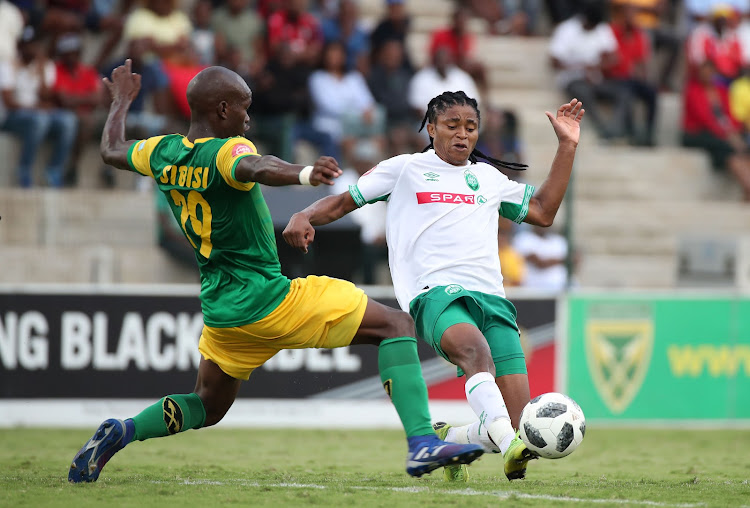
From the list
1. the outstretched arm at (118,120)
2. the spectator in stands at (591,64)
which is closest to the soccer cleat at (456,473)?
the outstretched arm at (118,120)

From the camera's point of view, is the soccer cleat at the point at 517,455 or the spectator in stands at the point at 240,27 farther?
the spectator in stands at the point at 240,27

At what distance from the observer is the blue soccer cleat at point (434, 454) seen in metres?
5.55

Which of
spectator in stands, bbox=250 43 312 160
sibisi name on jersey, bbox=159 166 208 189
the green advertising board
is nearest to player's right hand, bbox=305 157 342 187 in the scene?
sibisi name on jersey, bbox=159 166 208 189

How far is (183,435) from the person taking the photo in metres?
10.9

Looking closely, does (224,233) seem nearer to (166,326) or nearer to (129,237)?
(166,326)

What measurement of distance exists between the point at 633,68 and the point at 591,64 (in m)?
0.71

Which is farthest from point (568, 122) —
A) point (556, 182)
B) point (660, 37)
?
point (660, 37)

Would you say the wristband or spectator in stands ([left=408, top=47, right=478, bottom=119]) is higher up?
spectator in stands ([left=408, top=47, right=478, bottom=119])

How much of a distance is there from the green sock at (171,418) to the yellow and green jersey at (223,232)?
0.55m

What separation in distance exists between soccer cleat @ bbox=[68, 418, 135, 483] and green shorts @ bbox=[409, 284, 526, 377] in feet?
5.67

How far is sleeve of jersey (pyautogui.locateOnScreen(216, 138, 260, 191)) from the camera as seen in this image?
18.4 feet

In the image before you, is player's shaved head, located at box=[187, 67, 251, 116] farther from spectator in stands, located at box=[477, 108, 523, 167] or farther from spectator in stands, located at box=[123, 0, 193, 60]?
spectator in stands, located at box=[123, 0, 193, 60]

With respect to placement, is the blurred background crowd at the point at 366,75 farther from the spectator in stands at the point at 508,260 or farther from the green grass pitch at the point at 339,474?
the green grass pitch at the point at 339,474

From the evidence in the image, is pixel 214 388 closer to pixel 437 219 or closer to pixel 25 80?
pixel 437 219
